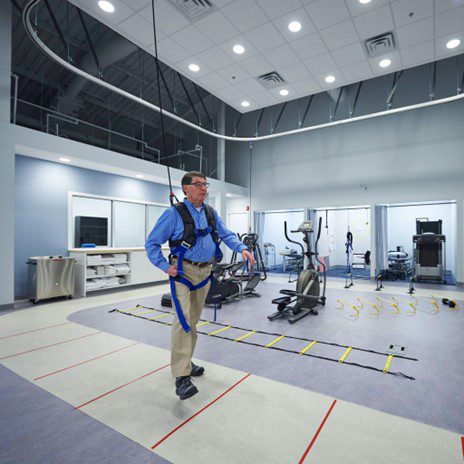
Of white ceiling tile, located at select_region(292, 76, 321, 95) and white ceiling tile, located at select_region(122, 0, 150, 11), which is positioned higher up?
white ceiling tile, located at select_region(292, 76, 321, 95)

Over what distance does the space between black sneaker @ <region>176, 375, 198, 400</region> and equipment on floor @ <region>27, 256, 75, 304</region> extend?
466 centimetres

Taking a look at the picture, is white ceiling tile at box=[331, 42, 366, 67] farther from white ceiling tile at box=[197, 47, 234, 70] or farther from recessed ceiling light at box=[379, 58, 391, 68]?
white ceiling tile at box=[197, 47, 234, 70]

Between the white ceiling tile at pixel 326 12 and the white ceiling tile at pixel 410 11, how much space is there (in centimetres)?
69

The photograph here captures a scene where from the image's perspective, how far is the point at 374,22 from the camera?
4488 mm

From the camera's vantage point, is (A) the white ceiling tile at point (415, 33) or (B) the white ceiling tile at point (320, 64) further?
(B) the white ceiling tile at point (320, 64)

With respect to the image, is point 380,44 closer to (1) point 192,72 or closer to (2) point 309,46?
(2) point 309,46

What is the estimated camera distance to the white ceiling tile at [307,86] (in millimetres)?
6328

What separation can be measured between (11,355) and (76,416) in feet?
5.48

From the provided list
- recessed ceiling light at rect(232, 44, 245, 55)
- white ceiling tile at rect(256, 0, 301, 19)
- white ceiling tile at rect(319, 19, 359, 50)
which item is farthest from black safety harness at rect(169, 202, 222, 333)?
white ceiling tile at rect(319, 19, 359, 50)

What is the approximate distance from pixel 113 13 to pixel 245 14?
201 cm

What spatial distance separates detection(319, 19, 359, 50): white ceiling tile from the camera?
15.0 feet

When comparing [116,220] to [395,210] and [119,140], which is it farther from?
[395,210]

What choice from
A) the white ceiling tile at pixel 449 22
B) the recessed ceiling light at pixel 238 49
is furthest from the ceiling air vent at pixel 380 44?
the recessed ceiling light at pixel 238 49

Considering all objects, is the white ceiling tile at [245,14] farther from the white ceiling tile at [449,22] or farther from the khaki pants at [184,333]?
the khaki pants at [184,333]
